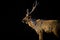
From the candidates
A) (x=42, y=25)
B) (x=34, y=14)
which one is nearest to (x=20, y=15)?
(x=34, y=14)

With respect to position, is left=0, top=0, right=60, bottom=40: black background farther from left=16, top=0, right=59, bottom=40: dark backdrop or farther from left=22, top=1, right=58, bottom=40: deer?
left=22, top=1, right=58, bottom=40: deer

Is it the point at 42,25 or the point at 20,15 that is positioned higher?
the point at 20,15

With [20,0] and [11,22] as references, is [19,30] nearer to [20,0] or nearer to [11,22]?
[11,22]

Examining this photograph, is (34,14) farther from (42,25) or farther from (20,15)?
(42,25)

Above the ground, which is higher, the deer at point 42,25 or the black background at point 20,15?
the black background at point 20,15

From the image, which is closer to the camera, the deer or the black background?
the deer

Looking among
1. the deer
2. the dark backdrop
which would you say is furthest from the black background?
the deer

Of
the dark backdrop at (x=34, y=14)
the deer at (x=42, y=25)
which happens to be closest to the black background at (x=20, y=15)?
the dark backdrop at (x=34, y=14)

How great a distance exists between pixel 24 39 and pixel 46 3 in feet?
2.09

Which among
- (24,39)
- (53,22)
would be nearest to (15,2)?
(24,39)

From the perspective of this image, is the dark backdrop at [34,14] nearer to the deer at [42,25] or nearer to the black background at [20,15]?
the black background at [20,15]

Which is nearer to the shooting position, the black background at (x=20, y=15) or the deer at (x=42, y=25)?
the deer at (x=42, y=25)

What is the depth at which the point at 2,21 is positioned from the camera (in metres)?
3.45

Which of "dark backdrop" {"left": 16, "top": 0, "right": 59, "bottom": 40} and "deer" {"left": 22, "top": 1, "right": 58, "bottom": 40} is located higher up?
"dark backdrop" {"left": 16, "top": 0, "right": 59, "bottom": 40}
